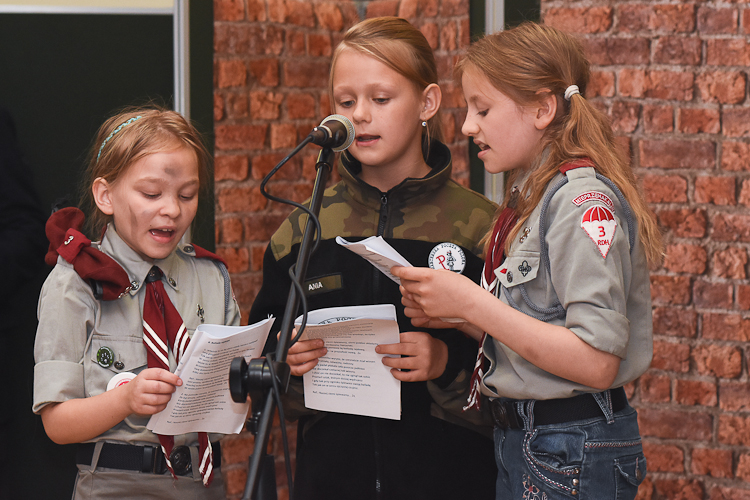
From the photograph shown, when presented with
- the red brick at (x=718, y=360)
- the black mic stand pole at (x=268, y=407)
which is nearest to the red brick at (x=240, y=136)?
the black mic stand pole at (x=268, y=407)

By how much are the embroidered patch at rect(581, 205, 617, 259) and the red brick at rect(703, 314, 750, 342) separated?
139cm

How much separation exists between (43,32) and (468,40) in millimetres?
1492

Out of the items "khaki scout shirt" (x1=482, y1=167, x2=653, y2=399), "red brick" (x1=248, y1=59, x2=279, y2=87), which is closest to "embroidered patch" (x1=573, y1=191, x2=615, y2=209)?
Result: "khaki scout shirt" (x1=482, y1=167, x2=653, y2=399)

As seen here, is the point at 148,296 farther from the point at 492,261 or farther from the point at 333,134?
the point at 492,261

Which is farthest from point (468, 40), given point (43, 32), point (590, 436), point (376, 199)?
point (590, 436)

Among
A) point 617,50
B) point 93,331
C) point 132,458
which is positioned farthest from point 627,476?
point 617,50

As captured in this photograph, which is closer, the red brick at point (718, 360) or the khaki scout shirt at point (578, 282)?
the khaki scout shirt at point (578, 282)

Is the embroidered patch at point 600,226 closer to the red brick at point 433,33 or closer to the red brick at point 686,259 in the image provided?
the red brick at point 686,259

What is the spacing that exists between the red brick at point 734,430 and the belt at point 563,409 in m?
1.29

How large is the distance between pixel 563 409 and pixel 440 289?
32cm

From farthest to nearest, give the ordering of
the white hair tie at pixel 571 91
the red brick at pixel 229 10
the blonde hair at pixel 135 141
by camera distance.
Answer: the red brick at pixel 229 10 → the blonde hair at pixel 135 141 → the white hair tie at pixel 571 91

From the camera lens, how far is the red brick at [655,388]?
244cm

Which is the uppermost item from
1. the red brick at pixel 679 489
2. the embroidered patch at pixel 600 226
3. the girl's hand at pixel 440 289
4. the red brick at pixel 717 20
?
the red brick at pixel 717 20

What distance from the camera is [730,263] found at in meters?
2.35
